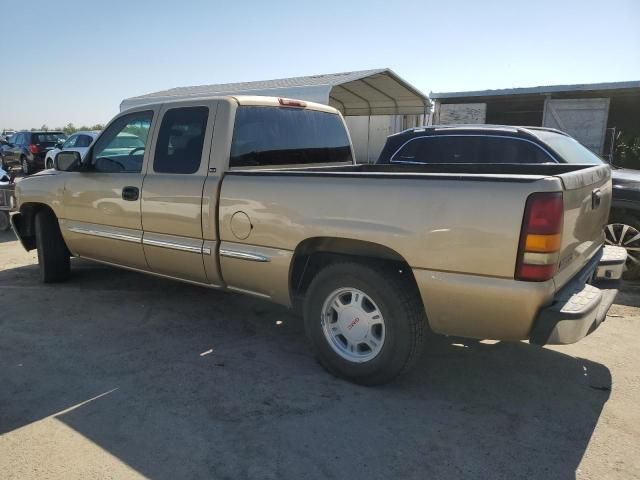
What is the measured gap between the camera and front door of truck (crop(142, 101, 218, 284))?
3.93 meters

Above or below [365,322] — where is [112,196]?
above

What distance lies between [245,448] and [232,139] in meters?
2.28

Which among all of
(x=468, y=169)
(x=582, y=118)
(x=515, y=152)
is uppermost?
(x=582, y=118)

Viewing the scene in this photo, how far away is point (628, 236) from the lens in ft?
18.8

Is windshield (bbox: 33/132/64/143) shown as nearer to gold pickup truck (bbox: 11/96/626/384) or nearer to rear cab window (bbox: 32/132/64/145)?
rear cab window (bbox: 32/132/64/145)

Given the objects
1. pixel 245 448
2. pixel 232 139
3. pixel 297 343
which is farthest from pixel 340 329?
pixel 232 139

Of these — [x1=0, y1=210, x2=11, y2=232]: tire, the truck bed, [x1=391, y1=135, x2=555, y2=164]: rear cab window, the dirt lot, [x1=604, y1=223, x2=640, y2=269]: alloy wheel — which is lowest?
the dirt lot

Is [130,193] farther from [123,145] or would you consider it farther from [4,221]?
[4,221]

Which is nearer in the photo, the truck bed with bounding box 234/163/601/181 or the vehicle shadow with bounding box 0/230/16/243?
the truck bed with bounding box 234/163/601/181

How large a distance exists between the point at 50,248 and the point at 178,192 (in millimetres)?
2387

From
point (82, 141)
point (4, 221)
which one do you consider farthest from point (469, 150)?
point (82, 141)

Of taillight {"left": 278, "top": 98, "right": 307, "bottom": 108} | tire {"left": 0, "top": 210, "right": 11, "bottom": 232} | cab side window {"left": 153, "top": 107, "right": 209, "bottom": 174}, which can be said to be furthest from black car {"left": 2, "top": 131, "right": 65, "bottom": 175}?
taillight {"left": 278, "top": 98, "right": 307, "bottom": 108}

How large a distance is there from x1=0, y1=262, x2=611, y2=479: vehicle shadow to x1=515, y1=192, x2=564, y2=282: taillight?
0.97 metres

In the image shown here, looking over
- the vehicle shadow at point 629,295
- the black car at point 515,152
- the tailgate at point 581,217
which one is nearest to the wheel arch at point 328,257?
the tailgate at point 581,217
